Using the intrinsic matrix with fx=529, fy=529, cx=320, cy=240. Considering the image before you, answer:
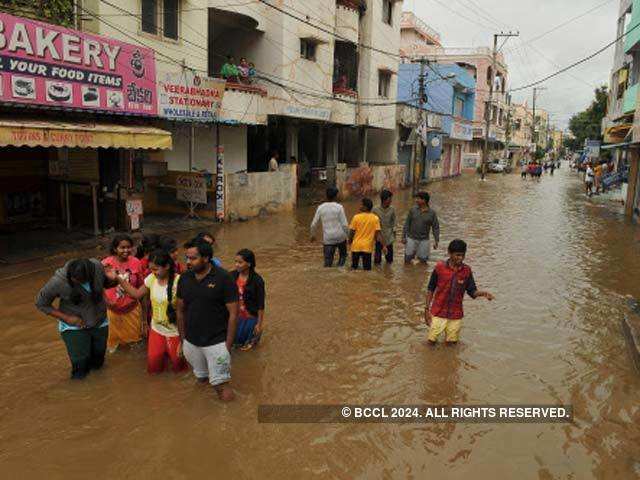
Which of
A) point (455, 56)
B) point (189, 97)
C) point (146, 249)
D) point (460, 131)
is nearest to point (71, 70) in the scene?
point (189, 97)

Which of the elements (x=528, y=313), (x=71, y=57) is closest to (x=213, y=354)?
(x=528, y=313)

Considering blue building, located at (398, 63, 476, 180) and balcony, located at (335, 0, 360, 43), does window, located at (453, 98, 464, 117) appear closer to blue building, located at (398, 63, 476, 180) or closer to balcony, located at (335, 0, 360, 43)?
blue building, located at (398, 63, 476, 180)

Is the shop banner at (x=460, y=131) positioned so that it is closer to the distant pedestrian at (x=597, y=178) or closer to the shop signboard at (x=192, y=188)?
the distant pedestrian at (x=597, y=178)

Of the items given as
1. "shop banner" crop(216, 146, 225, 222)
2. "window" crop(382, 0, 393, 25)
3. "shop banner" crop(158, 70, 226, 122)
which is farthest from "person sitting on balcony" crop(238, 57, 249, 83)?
"window" crop(382, 0, 393, 25)

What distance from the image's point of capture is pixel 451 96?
43.1m

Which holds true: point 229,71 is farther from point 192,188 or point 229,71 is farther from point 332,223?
point 332,223

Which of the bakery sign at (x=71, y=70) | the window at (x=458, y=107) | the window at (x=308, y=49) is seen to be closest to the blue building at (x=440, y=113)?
the window at (x=458, y=107)

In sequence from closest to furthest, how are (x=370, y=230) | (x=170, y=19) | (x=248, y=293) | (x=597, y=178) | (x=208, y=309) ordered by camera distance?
(x=208, y=309), (x=248, y=293), (x=370, y=230), (x=170, y=19), (x=597, y=178)

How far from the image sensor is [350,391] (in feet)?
17.7

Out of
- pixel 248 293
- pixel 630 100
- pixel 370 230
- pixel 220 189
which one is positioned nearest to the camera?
pixel 248 293

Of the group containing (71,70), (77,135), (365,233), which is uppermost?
(71,70)

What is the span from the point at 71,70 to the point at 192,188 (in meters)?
5.24

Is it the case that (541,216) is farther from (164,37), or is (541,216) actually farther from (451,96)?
(451,96)

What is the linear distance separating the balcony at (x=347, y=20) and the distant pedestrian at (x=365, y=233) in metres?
16.2
